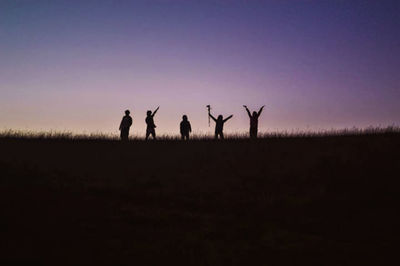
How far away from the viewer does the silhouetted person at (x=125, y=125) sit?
23.6 meters

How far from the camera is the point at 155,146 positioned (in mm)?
22141

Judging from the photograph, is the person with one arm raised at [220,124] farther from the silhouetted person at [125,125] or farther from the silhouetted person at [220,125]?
the silhouetted person at [125,125]

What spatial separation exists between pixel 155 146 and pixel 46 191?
29.8 ft

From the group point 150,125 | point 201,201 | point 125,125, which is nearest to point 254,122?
point 150,125

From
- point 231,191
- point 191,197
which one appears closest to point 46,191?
point 191,197

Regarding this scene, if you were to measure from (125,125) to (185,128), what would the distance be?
10.1 feet

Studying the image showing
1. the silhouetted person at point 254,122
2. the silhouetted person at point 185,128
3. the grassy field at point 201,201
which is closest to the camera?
the grassy field at point 201,201

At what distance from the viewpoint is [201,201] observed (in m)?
13.6

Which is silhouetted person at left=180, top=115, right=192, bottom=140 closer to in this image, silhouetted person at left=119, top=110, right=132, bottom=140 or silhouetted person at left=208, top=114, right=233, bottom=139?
silhouetted person at left=208, top=114, right=233, bottom=139

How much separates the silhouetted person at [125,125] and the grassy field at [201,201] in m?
0.90

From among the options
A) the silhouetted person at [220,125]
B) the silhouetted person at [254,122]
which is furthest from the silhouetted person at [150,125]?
Result: the silhouetted person at [254,122]

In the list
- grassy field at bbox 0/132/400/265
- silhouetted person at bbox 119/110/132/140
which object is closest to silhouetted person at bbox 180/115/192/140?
grassy field at bbox 0/132/400/265

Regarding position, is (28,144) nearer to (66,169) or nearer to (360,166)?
(66,169)

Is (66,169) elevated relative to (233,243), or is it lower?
elevated
